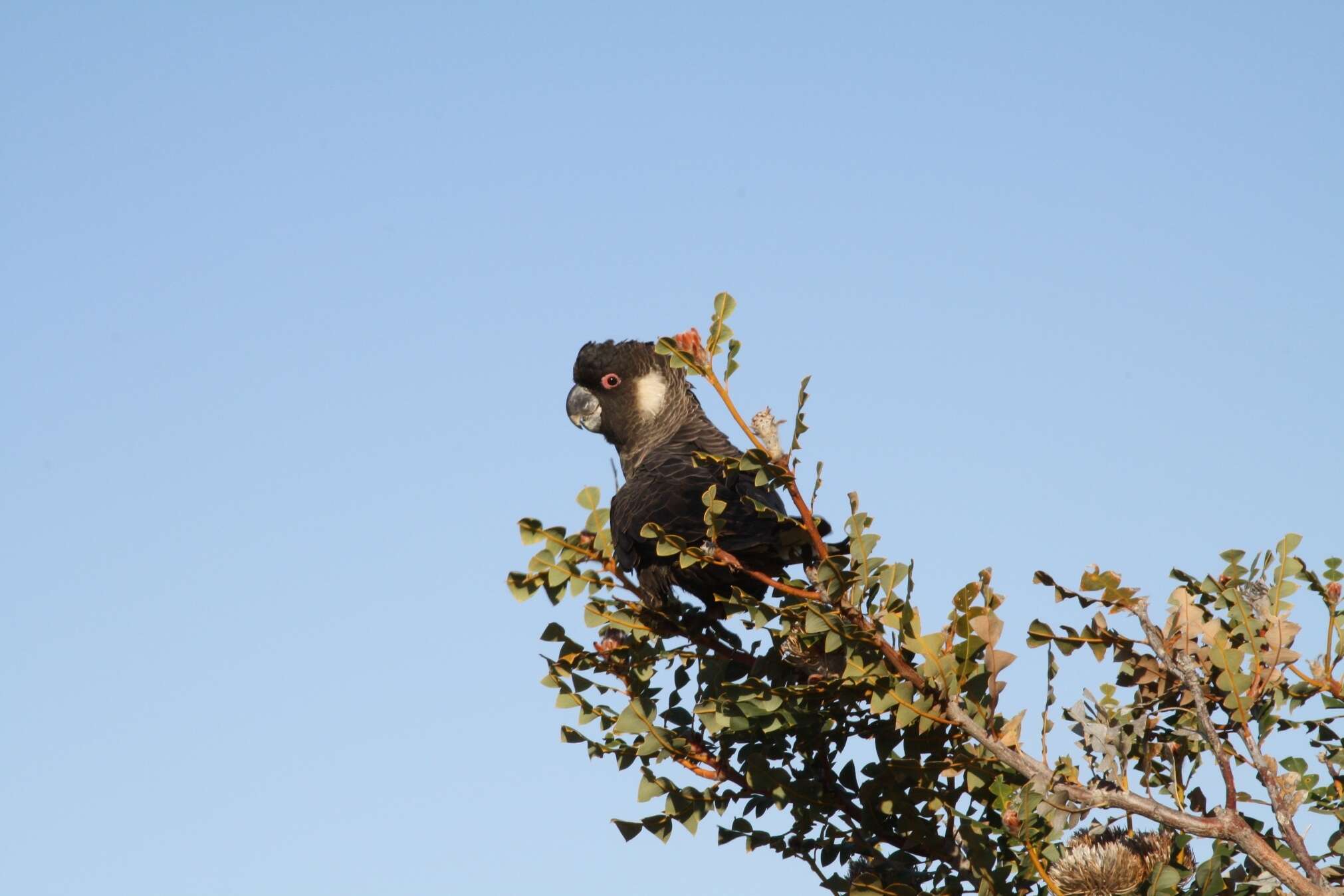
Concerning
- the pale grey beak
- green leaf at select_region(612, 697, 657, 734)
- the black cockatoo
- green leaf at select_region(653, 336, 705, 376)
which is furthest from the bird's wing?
the pale grey beak

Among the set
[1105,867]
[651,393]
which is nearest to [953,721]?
[1105,867]

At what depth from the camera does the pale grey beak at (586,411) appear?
7227mm

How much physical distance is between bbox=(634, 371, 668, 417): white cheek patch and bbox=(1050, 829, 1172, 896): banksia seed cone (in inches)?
155

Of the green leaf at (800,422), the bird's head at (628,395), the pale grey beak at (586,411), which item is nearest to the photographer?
the green leaf at (800,422)

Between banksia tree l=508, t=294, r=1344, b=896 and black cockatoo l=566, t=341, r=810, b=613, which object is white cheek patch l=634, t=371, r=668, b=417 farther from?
banksia tree l=508, t=294, r=1344, b=896

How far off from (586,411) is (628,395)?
1.03 ft

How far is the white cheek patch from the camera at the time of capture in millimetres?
6977

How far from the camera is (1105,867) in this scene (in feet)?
11.1

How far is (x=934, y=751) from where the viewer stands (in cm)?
362

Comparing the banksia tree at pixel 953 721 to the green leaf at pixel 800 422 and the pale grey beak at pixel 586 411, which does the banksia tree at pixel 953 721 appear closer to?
the green leaf at pixel 800 422

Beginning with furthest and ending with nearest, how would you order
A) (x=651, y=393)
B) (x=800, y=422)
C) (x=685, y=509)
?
(x=651, y=393) → (x=685, y=509) → (x=800, y=422)

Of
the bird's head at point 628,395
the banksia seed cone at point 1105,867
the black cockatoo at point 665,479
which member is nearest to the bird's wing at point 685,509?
the black cockatoo at point 665,479

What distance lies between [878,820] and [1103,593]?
1.04 metres

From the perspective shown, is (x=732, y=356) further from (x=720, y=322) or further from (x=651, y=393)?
(x=651, y=393)
